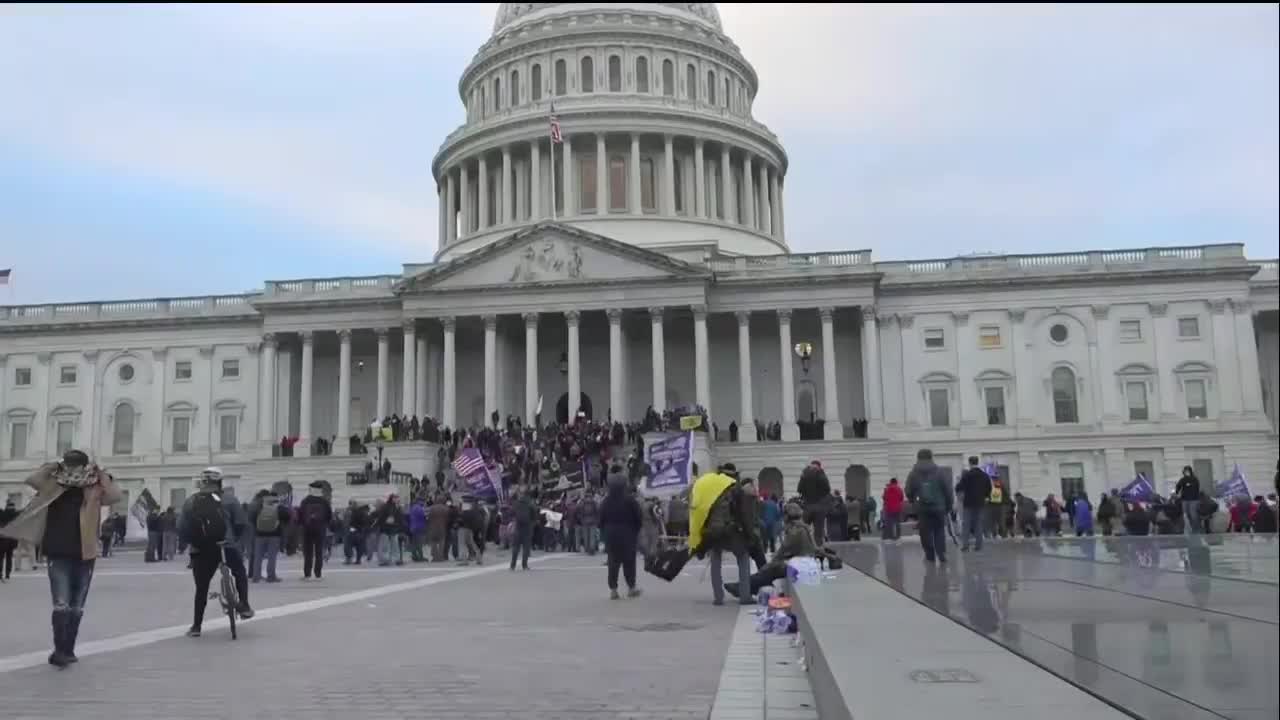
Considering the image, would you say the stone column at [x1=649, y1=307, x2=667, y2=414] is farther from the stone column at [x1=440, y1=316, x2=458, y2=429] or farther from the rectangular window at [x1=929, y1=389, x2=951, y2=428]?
the rectangular window at [x1=929, y1=389, x2=951, y2=428]

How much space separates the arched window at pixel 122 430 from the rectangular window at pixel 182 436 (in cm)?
293

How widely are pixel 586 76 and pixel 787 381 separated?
98.2ft

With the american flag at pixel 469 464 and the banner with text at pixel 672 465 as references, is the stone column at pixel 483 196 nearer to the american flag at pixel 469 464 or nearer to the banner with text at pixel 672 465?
the american flag at pixel 469 464

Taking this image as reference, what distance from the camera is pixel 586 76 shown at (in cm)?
7931

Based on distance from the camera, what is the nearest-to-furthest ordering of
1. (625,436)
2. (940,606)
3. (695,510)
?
(940,606)
(695,510)
(625,436)

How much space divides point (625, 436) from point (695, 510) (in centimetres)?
3527

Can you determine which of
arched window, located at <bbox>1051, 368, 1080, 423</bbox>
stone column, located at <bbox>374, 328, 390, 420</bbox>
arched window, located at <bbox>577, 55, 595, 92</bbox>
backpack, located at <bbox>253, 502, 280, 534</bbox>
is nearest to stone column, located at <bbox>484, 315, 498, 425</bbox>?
stone column, located at <bbox>374, 328, 390, 420</bbox>

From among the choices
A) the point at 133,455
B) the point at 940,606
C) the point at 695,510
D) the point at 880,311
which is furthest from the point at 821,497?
the point at 133,455

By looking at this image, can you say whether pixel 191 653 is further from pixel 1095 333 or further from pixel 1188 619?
pixel 1095 333

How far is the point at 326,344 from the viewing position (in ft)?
226

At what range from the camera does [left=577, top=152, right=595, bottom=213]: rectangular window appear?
75.4 metres

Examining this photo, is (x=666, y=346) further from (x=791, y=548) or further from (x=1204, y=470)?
(x=791, y=548)

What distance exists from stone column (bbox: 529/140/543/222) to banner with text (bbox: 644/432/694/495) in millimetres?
42361

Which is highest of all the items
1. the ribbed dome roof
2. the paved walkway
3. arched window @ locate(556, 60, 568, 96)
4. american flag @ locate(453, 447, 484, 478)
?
the ribbed dome roof
